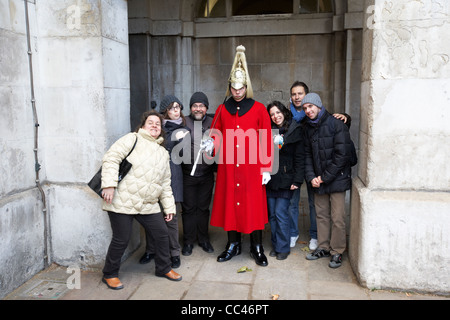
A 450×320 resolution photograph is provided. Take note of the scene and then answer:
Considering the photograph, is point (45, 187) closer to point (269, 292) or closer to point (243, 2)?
point (269, 292)

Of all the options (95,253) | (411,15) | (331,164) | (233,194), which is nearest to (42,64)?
(95,253)

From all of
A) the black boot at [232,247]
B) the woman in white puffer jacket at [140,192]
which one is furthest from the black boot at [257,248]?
the woman in white puffer jacket at [140,192]

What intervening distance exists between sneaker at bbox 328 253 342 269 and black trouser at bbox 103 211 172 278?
5.30 feet

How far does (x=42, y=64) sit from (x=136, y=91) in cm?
372

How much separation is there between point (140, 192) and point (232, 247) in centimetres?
136

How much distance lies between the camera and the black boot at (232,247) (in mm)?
4502

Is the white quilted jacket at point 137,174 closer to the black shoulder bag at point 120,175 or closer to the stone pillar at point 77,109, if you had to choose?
the black shoulder bag at point 120,175

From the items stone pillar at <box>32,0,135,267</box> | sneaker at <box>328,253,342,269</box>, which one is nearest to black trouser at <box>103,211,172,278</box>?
stone pillar at <box>32,0,135,267</box>

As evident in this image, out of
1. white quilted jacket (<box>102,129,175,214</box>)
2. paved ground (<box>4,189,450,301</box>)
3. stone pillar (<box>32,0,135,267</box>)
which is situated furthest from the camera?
stone pillar (<box>32,0,135,267</box>)

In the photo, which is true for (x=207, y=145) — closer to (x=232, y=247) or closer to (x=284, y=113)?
(x=284, y=113)

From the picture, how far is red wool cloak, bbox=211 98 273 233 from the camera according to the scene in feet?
13.9

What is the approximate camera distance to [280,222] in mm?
4438

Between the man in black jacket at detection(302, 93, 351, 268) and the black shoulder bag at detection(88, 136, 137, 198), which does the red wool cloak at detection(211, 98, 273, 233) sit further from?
the black shoulder bag at detection(88, 136, 137, 198)

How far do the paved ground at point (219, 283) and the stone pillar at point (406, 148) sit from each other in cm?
29
